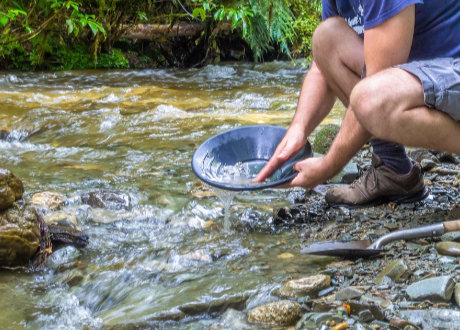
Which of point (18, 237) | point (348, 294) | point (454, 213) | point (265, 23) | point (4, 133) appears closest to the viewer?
point (348, 294)

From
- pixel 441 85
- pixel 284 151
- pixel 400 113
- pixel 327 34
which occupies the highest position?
pixel 327 34

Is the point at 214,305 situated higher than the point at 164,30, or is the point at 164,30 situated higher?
the point at 164,30

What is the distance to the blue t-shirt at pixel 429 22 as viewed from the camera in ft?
6.59

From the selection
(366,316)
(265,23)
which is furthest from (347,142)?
(265,23)

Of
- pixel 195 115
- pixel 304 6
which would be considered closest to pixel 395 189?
pixel 195 115

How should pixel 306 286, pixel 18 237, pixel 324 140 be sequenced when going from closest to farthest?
pixel 306 286 < pixel 18 237 < pixel 324 140

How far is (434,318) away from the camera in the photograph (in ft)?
5.36

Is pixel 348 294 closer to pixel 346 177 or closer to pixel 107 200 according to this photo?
pixel 346 177

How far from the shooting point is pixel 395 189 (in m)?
2.83

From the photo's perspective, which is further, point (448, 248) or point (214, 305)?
point (448, 248)

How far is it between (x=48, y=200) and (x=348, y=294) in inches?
79.2

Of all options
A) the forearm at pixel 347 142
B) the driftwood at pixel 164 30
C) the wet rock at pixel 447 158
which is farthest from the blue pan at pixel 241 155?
the driftwood at pixel 164 30

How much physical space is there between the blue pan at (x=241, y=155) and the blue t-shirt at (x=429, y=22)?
701mm

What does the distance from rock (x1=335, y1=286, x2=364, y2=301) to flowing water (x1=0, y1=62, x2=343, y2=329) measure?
0.29 m
